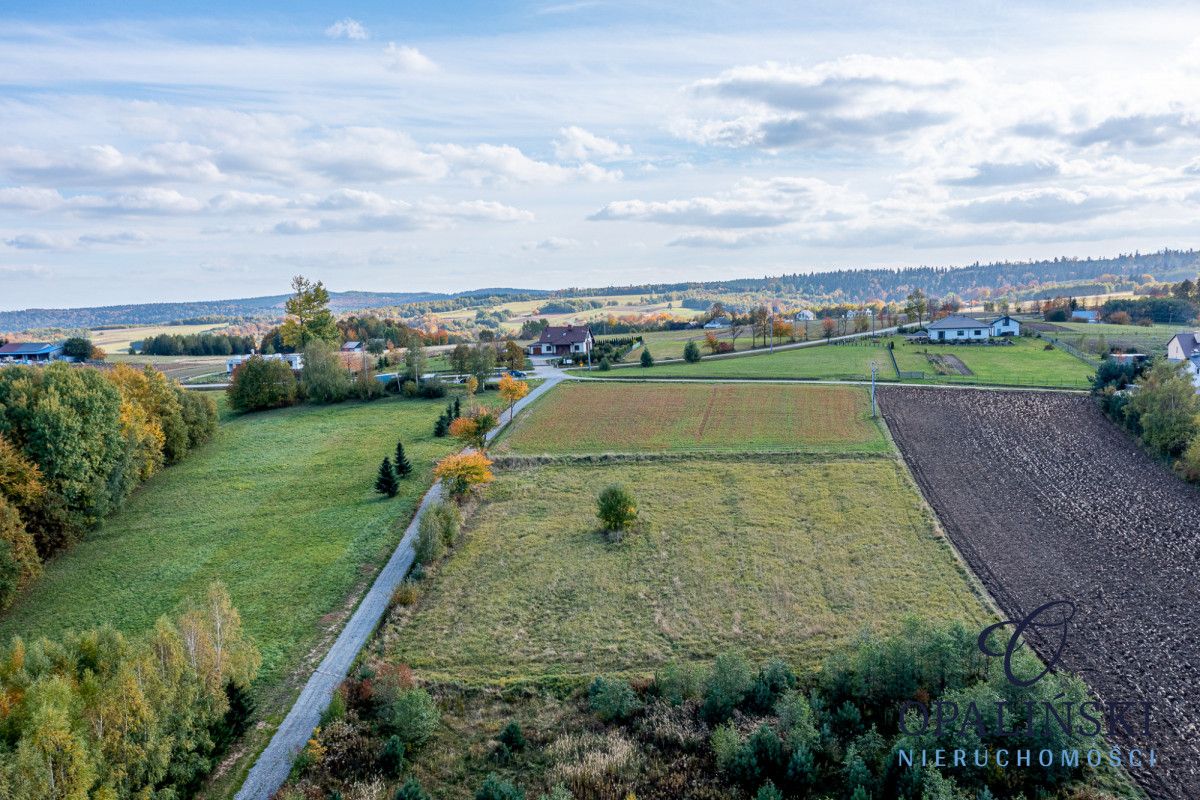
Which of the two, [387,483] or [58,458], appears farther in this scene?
[387,483]

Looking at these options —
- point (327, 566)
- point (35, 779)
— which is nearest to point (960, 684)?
point (35, 779)

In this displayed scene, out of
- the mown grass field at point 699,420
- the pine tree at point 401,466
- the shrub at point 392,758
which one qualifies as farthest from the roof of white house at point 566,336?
the shrub at point 392,758

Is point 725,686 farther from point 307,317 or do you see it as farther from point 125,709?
point 307,317

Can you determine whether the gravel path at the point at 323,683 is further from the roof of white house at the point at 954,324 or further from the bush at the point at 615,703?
the roof of white house at the point at 954,324

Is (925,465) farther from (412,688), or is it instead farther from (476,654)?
(412,688)

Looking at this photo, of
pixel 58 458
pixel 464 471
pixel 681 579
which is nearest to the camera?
pixel 681 579

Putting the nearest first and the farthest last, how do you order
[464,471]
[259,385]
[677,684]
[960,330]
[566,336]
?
[677,684], [464,471], [259,385], [960,330], [566,336]

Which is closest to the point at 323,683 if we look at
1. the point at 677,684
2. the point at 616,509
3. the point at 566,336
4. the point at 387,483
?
the point at 677,684
